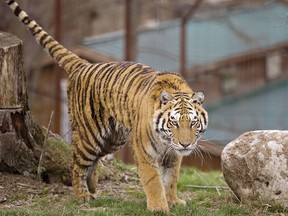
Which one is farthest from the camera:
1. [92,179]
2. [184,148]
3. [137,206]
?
[92,179]

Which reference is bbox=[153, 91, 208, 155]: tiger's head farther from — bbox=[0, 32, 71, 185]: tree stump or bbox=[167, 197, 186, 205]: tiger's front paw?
bbox=[0, 32, 71, 185]: tree stump

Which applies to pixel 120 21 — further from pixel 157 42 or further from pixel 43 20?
pixel 157 42

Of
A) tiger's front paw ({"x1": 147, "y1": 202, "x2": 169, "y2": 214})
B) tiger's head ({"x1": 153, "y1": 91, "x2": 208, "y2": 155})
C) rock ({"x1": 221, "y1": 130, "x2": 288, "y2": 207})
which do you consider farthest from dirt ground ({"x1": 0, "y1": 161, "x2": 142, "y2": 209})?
tiger's head ({"x1": 153, "y1": 91, "x2": 208, "y2": 155})

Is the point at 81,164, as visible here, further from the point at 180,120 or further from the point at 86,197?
the point at 180,120

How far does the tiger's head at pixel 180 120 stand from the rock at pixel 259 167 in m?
0.53

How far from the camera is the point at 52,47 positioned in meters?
7.80

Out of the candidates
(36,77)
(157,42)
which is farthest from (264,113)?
(36,77)

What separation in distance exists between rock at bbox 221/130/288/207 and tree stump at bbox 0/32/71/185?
1.85 meters

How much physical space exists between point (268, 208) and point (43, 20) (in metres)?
12.2

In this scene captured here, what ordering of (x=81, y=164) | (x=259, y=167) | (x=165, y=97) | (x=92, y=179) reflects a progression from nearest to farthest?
(x=165, y=97) < (x=259, y=167) < (x=81, y=164) < (x=92, y=179)

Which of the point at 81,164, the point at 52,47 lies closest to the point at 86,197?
the point at 81,164

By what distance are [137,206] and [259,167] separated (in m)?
1.06

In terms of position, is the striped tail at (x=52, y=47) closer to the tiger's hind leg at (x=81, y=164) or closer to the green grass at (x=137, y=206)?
the tiger's hind leg at (x=81, y=164)

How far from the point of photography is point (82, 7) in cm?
1706
